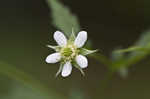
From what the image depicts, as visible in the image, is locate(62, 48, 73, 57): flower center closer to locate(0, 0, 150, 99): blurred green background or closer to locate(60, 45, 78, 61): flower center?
locate(60, 45, 78, 61): flower center

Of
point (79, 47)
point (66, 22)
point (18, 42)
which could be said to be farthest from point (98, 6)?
point (79, 47)

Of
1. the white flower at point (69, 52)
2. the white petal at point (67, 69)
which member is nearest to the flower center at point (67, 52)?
the white flower at point (69, 52)

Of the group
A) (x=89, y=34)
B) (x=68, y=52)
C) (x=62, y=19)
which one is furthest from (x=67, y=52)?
(x=89, y=34)

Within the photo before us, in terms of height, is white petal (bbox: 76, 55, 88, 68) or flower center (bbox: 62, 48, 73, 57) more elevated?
flower center (bbox: 62, 48, 73, 57)

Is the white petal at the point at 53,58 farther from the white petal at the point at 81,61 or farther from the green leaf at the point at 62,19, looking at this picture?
the green leaf at the point at 62,19

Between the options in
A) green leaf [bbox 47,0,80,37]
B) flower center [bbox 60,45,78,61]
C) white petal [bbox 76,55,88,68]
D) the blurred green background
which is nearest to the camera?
white petal [bbox 76,55,88,68]

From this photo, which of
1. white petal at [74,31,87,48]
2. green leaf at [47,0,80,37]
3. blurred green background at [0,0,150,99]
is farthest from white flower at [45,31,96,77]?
blurred green background at [0,0,150,99]

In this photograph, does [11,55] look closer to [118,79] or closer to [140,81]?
[118,79]
